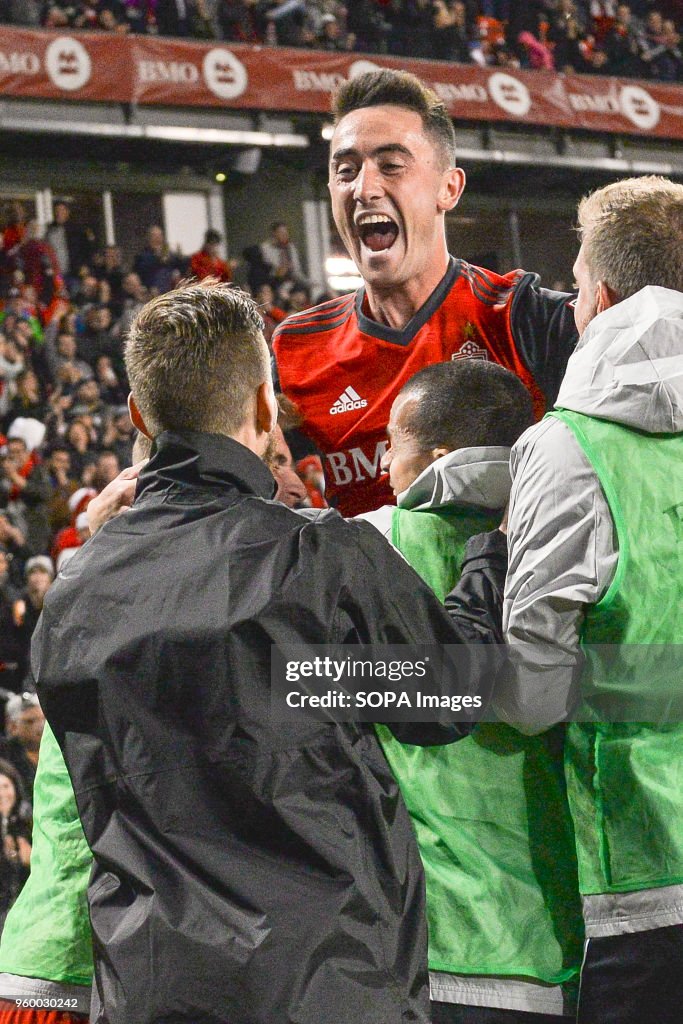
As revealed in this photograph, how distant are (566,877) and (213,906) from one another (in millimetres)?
616

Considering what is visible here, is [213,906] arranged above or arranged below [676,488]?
below

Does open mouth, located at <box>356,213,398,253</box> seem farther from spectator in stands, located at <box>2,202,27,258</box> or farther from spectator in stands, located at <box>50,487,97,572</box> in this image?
spectator in stands, located at <box>2,202,27,258</box>

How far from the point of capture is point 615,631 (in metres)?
1.92

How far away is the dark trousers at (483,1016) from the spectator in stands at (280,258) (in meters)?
13.0

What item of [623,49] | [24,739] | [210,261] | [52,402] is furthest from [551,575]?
[623,49]

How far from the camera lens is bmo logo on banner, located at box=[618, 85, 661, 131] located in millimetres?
17016

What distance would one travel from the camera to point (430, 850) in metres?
1.99

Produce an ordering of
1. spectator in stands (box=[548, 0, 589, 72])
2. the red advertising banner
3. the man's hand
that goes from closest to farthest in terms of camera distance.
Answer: the man's hand < the red advertising banner < spectator in stands (box=[548, 0, 589, 72])

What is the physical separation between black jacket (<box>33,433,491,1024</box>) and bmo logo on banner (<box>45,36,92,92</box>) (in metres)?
12.9

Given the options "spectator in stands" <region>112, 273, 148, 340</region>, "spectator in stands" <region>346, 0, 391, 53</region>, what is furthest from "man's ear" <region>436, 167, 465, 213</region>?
"spectator in stands" <region>346, 0, 391, 53</region>

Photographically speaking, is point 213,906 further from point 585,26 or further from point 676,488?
point 585,26

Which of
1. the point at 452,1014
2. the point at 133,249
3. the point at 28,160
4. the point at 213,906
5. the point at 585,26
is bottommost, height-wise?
the point at 452,1014

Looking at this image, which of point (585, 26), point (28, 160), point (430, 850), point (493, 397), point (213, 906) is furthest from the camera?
point (585, 26)

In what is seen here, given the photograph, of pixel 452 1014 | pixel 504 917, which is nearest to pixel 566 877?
pixel 504 917
